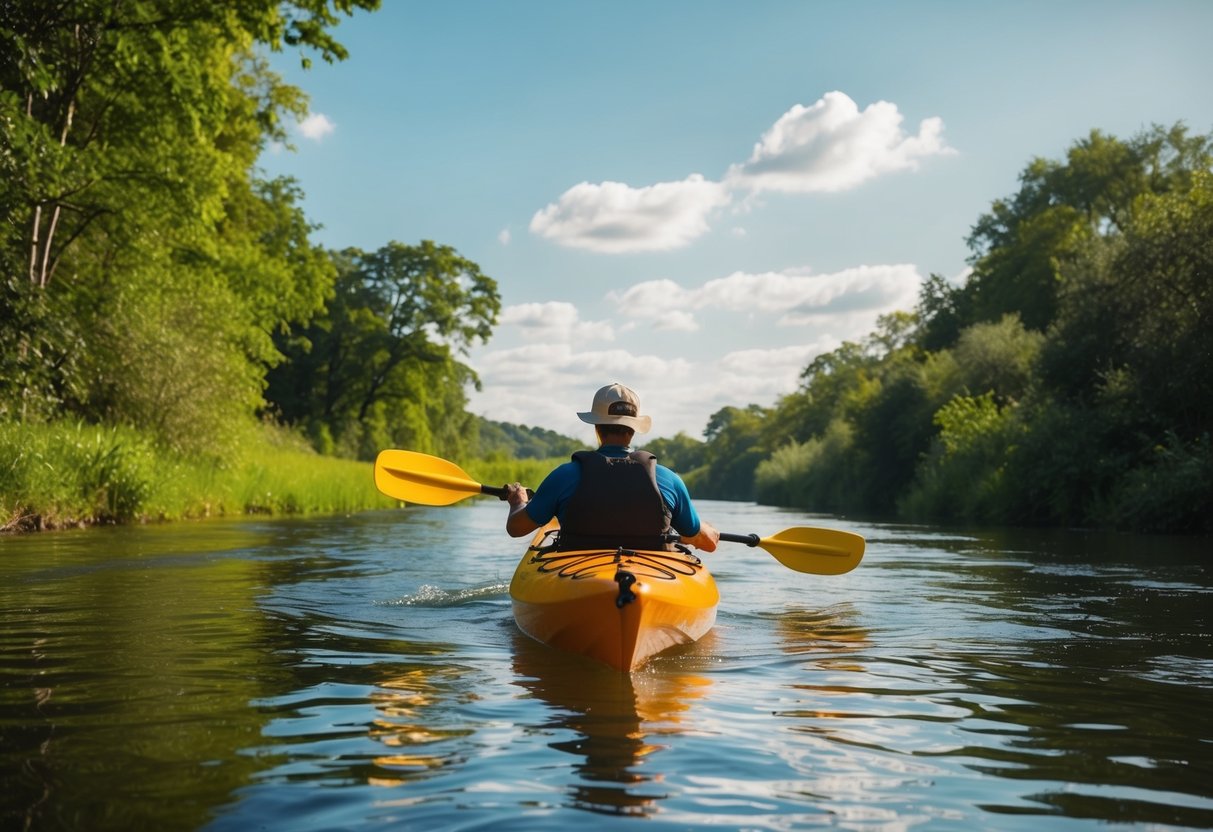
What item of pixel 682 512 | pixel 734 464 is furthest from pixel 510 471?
pixel 734 464

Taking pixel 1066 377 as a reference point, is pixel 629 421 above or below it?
below

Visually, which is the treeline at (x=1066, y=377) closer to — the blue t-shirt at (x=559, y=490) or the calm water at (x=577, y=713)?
the calm water at (x=577, y=713)

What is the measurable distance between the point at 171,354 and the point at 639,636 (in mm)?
15013

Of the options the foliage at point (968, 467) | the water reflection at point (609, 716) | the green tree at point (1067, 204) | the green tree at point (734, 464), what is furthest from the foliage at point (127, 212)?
the green tree at point (734, 464)

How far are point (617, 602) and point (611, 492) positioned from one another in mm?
953

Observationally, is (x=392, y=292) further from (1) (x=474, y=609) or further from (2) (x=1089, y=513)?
(1) (x=474, y=609)

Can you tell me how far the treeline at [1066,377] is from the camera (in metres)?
20.0

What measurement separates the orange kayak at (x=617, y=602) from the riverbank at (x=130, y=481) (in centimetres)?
901

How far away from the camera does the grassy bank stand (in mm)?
12953

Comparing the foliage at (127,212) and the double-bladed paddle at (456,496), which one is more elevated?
the foliage at (127,212)

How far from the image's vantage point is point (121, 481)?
49.2ft

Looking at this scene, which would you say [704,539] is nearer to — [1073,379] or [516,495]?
[516,495]

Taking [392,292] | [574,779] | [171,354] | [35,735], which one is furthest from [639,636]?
[392,292]

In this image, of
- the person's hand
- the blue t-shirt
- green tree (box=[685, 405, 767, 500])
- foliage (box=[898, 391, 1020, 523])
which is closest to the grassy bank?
the person's hand
